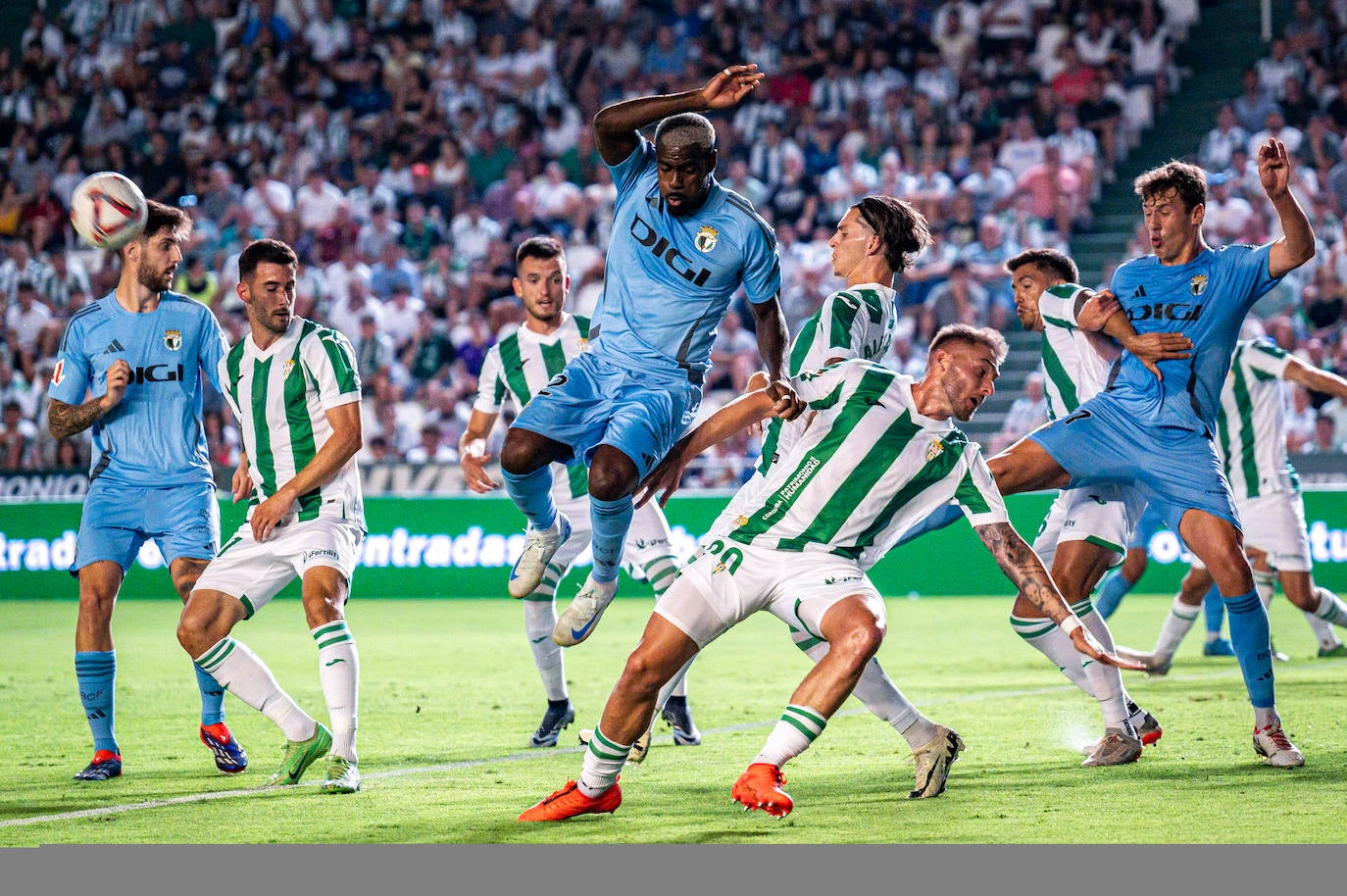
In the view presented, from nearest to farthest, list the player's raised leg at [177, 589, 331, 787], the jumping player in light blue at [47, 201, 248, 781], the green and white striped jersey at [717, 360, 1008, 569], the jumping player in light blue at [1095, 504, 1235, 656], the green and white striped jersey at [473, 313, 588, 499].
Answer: the green and white striped jersey at [717, 360, 1008, 569], the player's raised leg at [177, 589, 331, 787], the jumping player in light blue at [47, 201, 248, 781], the green and white striped jersey at [473, 313, 588, 499], the jumping player in light blue at [1095, 504, 1235, 656]

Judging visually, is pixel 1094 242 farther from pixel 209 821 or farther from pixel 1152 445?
pixel 209 821

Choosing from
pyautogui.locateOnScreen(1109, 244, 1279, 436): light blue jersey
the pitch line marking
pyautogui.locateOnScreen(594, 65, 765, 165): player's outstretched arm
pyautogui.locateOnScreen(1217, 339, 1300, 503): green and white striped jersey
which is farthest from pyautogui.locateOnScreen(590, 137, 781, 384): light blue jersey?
pyautogui.locateOnScreen(1217, 339, 1300, 503): green and white striped jersey

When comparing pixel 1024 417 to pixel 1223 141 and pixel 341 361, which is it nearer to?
pixel 1223 141

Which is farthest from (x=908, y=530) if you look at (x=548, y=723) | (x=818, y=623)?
(x=548, y=723)

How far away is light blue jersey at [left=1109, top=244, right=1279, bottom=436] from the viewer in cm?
715

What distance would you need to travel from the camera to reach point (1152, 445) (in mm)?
7145

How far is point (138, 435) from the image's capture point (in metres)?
7.38

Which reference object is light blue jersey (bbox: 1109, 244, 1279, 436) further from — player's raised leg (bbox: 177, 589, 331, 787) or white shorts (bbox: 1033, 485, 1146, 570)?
player's raised leg (bbox: 177, 589, 331, 787)

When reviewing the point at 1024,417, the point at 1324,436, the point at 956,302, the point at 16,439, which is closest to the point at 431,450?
the point at 16,439

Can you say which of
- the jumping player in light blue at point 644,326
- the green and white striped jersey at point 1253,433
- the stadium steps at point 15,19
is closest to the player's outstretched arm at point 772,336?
the jumping player in light blue at point 644,326

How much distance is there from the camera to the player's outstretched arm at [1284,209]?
260 inches

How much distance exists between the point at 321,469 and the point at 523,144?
54.2ft

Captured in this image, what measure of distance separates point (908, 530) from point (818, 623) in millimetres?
800

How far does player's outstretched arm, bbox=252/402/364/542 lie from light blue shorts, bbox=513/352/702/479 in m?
0.70
